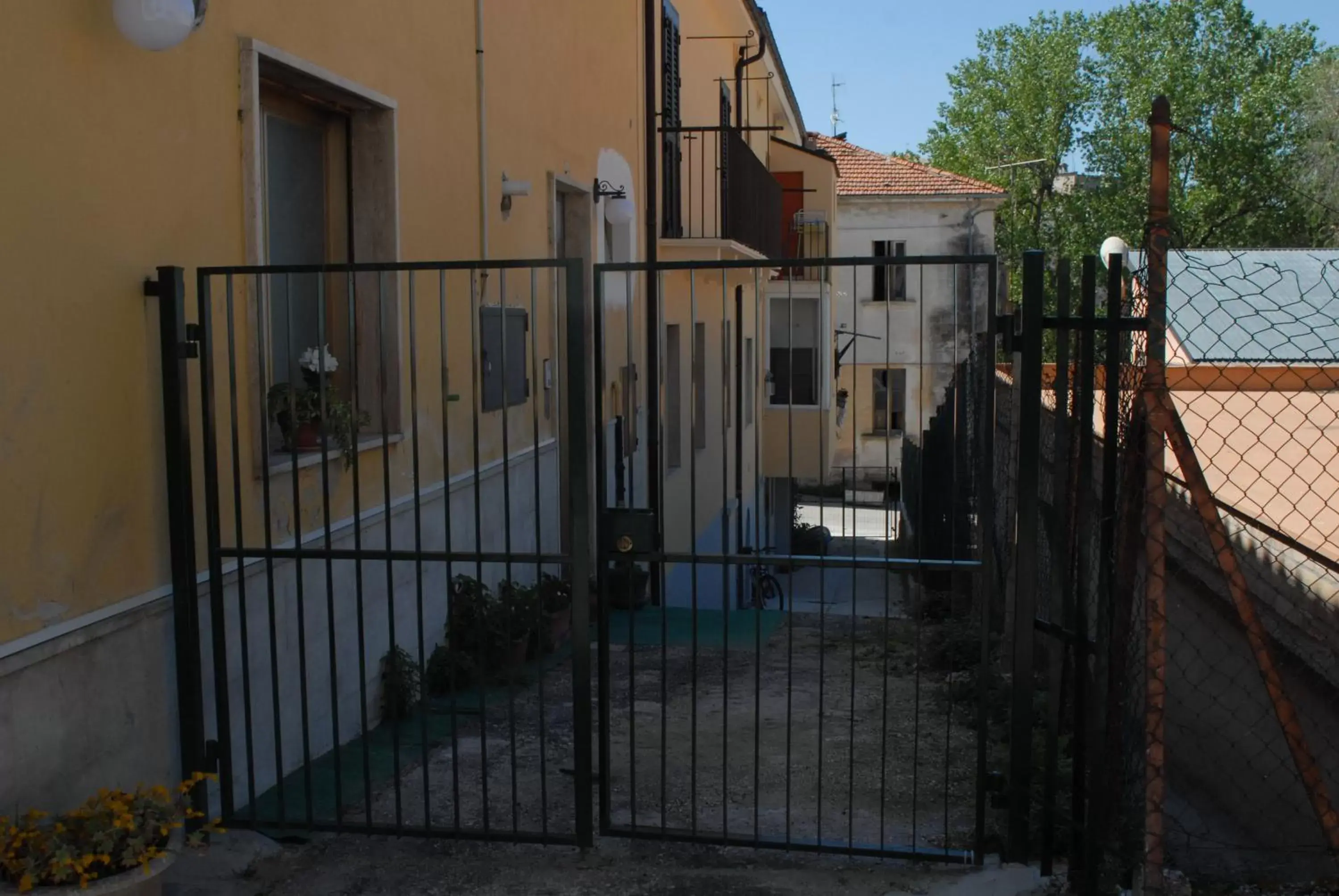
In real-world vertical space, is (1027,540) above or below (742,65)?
below

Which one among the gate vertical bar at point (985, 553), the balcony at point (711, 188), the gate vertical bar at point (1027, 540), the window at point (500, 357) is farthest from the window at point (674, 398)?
the gate vertical bar at point (1027, 540)

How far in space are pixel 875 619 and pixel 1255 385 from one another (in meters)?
3.80

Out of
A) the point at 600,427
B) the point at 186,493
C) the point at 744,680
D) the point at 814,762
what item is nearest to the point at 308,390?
the point at 186,493

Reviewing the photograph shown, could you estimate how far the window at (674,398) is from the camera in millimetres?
13508

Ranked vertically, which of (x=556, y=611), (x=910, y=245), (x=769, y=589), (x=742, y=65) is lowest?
(x=769, y=589)

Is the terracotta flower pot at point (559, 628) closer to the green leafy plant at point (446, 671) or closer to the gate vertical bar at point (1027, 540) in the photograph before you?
the green leafy plant at point (446, 671)

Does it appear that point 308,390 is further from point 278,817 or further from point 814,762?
point 814,762

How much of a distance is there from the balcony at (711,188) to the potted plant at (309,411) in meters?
7.07

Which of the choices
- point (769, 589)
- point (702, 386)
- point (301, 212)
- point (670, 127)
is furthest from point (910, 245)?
point (301, 212)

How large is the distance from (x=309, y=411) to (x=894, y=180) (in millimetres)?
27291

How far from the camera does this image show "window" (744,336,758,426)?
58.4 feet

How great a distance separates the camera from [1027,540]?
12.5ft

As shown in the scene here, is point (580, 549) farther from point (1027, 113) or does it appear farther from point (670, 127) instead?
point (1027, 113)

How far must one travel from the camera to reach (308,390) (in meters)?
5.07
